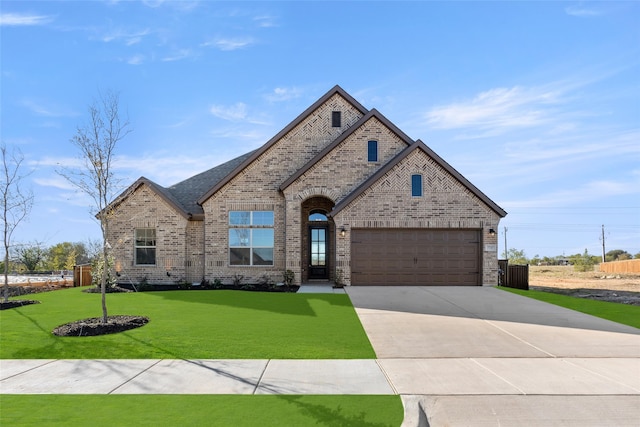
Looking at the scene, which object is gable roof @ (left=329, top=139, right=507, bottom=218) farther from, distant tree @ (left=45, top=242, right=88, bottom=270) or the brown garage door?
distant tree @ (left=45, top=242, right=88, bottom=270)

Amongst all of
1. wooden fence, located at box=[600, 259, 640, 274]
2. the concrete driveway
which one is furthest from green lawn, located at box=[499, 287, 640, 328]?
wooden fence, located at box=[600, 259, 640, 274]

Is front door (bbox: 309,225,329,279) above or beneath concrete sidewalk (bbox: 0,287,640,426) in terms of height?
above

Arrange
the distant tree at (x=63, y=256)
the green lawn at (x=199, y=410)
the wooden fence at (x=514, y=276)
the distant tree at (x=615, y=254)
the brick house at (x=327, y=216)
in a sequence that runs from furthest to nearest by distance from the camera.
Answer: the distant tree at (x=615, y=254) → the distant tree at (x=63, y=256) → the wooden fence at (x=514, y=276) → the brick house at (x=327, y=216) → the green lawn at (x=199, y=410)

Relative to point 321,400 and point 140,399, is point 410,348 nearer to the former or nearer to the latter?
point 321,400

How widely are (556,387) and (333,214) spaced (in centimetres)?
1290

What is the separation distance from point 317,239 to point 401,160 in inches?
244

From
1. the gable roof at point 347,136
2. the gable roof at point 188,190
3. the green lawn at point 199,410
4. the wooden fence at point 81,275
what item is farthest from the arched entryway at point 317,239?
the green lawn at point 199,410

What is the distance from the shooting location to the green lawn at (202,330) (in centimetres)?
799

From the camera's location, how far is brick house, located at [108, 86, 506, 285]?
61.1 ft

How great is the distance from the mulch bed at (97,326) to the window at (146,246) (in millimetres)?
9572

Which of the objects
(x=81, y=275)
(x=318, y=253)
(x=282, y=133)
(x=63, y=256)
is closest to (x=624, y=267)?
(x=318, y=253)

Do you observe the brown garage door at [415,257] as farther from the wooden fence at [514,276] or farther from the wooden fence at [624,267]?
the wooden fence at [624,267]

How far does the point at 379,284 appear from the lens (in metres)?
18.6

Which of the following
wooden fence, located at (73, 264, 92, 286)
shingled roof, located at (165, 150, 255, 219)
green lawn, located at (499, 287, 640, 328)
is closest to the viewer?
green lawn, located at (499, 287, 640, 328)
